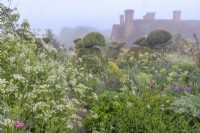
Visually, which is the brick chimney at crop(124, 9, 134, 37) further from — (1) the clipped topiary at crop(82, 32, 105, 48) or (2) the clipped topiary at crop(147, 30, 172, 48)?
(1) the clipped topiary at crop(82, 32, 105, 48)

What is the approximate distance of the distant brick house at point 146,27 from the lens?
3952cm

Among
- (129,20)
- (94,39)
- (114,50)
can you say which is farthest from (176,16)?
(94,39)

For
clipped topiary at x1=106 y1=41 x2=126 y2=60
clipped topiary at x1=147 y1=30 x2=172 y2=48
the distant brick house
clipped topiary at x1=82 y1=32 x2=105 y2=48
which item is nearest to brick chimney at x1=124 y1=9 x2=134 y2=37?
the distant brick house

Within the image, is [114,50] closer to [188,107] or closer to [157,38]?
[157,38]

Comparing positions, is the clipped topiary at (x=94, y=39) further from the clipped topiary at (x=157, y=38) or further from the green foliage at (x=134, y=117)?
the green foliage at (x=134, y=117)

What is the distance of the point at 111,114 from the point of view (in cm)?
530

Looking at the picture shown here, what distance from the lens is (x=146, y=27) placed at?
137ft

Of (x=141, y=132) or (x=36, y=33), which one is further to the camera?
(x=36, y=33)

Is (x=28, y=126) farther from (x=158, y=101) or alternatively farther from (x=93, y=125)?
(x=158, y=101)

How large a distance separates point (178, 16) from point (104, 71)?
36282mm

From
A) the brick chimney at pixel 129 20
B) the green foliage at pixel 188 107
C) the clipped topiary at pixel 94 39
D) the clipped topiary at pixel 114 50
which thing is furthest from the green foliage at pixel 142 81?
the brick chimney at pixel 129 20

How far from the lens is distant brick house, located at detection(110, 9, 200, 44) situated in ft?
130

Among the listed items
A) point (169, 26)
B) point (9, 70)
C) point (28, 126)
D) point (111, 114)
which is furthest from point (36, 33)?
point (169, 26)

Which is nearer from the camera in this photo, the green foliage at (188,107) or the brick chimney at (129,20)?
the green foliage at (188,107)
